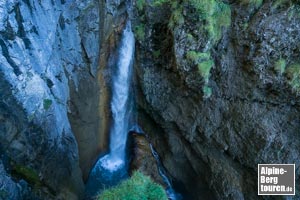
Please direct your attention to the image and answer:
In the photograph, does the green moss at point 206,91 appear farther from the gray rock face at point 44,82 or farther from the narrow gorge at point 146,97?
the gray rock face at point 44,82

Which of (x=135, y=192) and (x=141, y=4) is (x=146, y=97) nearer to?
(x=141, y=4)

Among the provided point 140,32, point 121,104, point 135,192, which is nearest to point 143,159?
point 121,104

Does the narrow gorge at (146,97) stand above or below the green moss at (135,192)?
above

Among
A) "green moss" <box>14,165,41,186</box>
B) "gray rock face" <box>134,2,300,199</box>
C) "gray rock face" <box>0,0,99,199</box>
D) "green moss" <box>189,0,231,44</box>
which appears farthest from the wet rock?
"green moss" <box>189,0,231,44</box>

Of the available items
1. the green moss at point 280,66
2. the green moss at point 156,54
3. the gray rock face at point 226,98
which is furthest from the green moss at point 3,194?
the green moss at point 280,66

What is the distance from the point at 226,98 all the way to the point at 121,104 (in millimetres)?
2771

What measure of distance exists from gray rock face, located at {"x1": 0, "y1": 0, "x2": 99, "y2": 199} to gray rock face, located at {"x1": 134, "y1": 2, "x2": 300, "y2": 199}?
5.70 ft

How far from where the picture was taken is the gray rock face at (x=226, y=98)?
18.0 ft

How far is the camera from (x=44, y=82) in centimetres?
466

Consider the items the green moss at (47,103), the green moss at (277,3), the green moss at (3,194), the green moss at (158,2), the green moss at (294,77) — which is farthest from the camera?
the green moss at (158,2)

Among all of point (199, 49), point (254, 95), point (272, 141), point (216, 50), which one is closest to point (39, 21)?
point (199, 49)

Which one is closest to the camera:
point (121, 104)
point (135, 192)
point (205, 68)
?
point (135, 192)

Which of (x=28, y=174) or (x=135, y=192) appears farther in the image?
(x=135, y=192)

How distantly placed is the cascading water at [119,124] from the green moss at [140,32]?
6.5 inches
